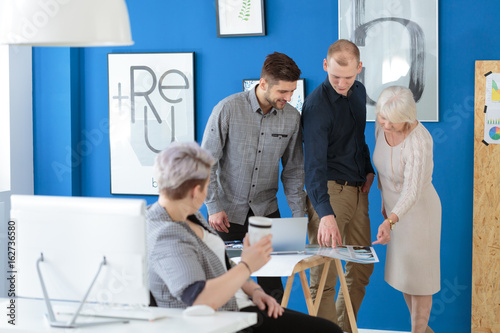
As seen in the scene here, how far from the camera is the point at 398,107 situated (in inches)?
119

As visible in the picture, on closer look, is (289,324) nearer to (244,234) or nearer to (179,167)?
(179,167)

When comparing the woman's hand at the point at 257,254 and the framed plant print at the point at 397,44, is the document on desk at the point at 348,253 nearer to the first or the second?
the woman's hand at the point at 257,254

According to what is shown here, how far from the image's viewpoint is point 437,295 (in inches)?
155

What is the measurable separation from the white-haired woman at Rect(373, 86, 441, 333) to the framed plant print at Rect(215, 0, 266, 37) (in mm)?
1243

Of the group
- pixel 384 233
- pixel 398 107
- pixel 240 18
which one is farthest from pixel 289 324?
pixel 240 18

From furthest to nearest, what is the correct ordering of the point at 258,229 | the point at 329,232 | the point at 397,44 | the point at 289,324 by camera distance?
the point at 397,44 → the point at 329,232 → the point at 289,324 → the point at 258,229

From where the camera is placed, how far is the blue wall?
378 cm

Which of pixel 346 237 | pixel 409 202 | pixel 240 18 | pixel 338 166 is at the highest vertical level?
pixel 240 18

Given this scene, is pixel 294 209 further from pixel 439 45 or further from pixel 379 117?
pixel 439 45

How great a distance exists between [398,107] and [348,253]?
0.75 metres

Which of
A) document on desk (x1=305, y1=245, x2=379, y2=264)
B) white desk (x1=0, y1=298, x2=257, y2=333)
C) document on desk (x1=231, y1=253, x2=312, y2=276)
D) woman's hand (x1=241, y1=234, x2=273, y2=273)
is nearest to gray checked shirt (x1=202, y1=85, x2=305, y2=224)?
document on desk (x1=305, y1=245, x2=379, y2=264)

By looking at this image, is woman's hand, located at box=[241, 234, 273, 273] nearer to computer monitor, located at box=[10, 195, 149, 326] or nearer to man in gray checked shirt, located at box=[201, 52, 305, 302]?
computer monitor, located at box=[10, 195, 149, 326]

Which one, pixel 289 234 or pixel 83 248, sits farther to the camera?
pixel 289 234

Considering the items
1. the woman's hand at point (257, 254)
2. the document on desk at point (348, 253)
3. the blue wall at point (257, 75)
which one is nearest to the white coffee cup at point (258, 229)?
the woman's hand at point (257, 254)
